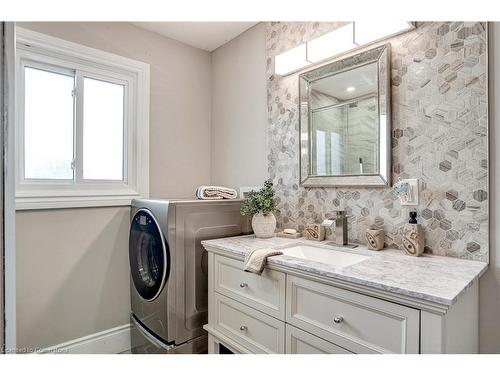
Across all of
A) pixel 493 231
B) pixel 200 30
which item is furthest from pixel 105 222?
pixel 493 231

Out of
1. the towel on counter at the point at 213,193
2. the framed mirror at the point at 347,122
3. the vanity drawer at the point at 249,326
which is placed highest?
the framed mirror at the point at 347,122

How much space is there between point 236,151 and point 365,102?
3.66 feet

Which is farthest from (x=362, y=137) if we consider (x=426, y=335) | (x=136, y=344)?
(x=136, y=344)

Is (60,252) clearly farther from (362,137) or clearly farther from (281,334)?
(362,137)

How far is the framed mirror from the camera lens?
4.93ft

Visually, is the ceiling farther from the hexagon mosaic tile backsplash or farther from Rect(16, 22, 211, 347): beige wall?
the hexagon mosaic tile backsplash

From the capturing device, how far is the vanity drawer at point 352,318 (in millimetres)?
926

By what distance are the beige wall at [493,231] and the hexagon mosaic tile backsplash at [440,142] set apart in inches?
1.0

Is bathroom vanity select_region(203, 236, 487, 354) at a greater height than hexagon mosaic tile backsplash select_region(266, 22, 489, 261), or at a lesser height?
lesser

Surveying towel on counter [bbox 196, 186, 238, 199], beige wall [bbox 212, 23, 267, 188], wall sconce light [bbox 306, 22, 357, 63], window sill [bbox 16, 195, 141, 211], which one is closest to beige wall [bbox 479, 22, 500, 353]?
wall sconce light [bbox 306, 22, 357, 63]

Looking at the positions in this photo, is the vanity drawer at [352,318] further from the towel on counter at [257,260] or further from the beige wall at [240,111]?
the beige wall at [240,111]

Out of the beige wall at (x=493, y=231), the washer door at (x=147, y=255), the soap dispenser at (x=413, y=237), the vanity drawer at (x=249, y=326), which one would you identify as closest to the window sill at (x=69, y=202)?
the washer door at (x=147, y=255)

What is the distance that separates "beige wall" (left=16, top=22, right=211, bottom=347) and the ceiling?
68 mm

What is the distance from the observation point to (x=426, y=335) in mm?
874
